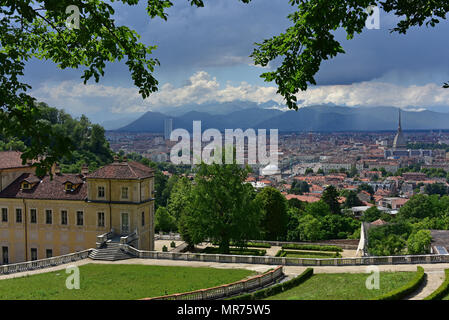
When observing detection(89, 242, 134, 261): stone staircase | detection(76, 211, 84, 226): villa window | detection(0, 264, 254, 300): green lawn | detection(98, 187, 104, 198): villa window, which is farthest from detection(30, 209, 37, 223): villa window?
detection(0, 264, 254, 300): green lawn

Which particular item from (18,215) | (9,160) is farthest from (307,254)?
(9,160)

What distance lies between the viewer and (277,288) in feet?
79.0

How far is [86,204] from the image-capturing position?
1554 inches

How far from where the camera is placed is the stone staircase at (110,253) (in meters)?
35.2

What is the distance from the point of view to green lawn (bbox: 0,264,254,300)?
23.6 meters

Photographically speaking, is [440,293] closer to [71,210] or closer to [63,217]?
[71,210]

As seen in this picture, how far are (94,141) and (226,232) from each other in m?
72.5

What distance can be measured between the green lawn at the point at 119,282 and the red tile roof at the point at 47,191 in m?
10.1

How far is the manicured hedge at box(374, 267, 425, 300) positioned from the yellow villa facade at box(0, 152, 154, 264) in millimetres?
22671

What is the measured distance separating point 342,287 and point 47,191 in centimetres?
2888

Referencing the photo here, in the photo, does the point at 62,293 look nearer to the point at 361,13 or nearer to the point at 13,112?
the point at 13,112

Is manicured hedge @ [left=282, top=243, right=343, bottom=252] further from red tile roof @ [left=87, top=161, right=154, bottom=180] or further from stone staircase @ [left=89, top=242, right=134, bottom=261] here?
stone staircase @ [left=89, top=242, right=134, bottom=261]

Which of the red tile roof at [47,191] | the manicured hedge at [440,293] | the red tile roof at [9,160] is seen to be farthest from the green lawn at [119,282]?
the red tile roof at [9,160]

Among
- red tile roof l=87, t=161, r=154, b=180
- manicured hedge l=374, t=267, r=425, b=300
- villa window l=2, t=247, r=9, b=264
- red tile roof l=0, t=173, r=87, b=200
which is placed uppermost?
red tile roof l=87, t=161, r=154, b=180
